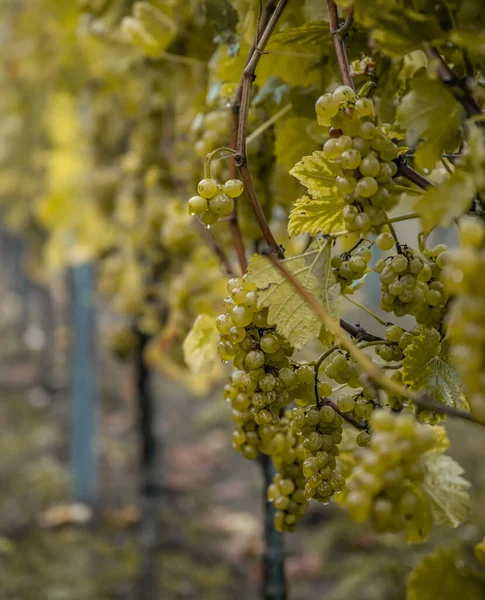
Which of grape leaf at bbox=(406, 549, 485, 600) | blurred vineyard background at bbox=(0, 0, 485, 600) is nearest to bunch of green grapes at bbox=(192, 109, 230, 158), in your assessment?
blurred vineyard background at bbox=(0, 0, 485, 600)

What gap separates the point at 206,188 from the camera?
38 cm

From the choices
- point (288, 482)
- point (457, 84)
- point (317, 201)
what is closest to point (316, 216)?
point (317, 201)

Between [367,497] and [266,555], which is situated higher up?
[266,555]

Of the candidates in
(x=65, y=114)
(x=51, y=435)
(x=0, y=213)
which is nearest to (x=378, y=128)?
(x=65, y=114)

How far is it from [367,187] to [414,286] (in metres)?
0.08

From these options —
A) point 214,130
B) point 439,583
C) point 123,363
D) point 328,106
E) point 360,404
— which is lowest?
point 439,583

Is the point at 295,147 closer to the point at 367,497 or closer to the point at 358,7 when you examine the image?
the point at 358,7

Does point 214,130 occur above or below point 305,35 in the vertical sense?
above

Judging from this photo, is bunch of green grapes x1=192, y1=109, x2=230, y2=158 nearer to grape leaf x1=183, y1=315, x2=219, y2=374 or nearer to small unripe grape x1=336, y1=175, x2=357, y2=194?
grape leaf x1=183, y1=315, x2=219, y2=374

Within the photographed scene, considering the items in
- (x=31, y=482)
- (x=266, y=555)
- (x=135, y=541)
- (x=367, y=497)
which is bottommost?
(x=367, y=497)

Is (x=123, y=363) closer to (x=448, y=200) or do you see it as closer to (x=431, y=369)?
(x=431, y=369)

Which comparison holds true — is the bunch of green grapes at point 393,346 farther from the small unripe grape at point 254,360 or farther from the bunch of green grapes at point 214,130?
the bunch of green grapes at point 214,130

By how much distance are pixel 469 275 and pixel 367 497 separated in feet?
0.34

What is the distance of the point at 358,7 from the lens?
1.00 feet
